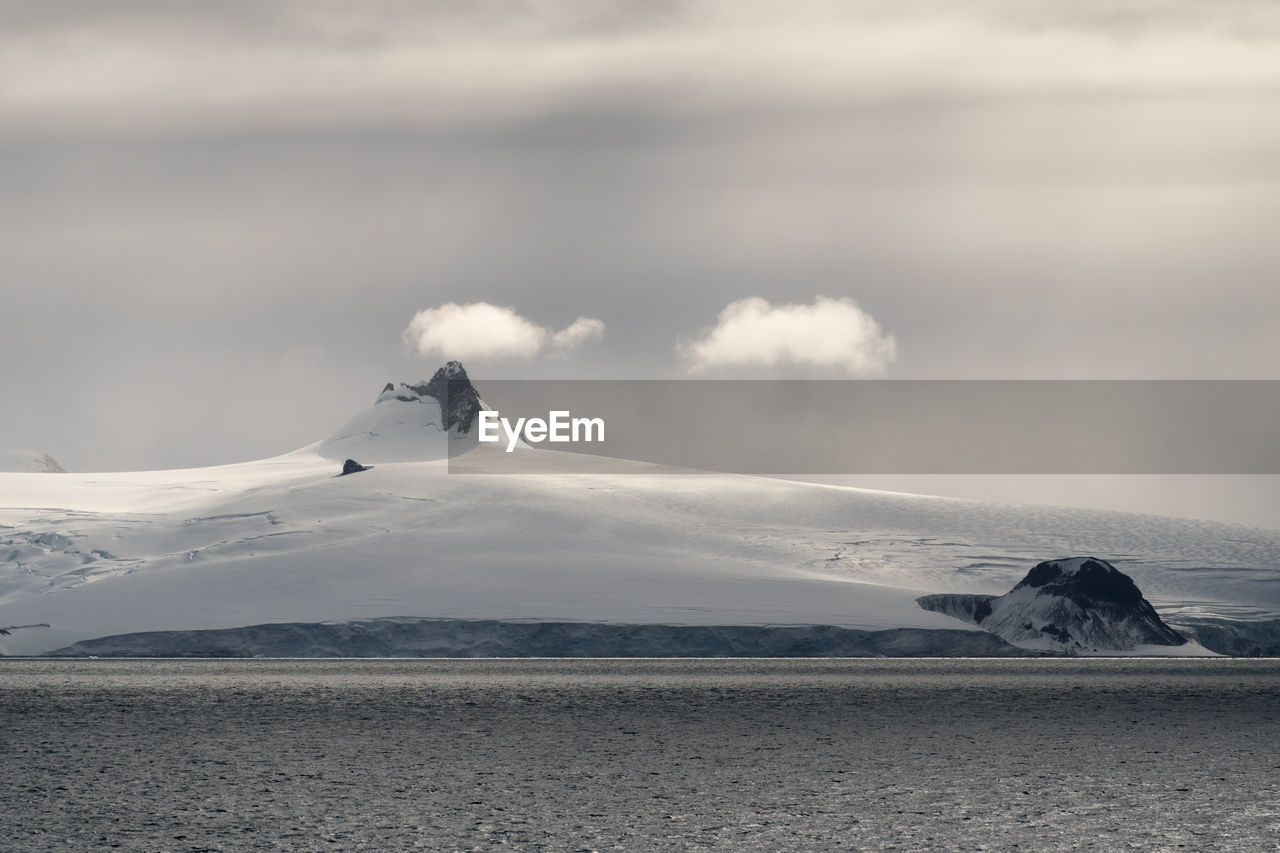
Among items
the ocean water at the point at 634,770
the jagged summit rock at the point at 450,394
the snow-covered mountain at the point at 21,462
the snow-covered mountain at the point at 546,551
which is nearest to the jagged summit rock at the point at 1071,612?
the snow-covered mountain at the point at 546,551

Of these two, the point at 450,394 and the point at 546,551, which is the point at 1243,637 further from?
the point at 450,394

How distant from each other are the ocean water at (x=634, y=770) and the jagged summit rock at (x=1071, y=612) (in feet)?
135

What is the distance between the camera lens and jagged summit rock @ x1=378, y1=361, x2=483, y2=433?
122 m

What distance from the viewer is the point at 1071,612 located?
2906 inches

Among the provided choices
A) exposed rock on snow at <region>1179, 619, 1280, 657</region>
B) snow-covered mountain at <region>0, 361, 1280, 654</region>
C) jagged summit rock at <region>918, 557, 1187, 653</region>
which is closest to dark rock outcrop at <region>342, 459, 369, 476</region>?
snow-covered mountain at <region>0, 361, 1280, 654</region>

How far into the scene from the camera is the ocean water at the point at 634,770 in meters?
11.7

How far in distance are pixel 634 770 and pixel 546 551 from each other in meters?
65.9

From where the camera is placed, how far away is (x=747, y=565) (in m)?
79.8

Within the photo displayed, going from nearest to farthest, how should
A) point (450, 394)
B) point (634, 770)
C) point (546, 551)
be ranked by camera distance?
point (634, 770), point (546, 551), point (450, 394)

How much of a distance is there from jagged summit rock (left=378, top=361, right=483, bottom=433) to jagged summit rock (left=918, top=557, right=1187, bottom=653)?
58.7 metres

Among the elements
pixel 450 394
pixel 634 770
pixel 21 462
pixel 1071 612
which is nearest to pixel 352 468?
pixel 450 394

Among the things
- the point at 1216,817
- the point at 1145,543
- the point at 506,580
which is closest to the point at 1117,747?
the point at 1216,817

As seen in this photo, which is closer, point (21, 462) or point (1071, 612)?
point (1071, 612)

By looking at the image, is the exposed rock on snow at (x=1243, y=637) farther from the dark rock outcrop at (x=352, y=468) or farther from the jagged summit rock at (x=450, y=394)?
the jagged summit rock at (x=450, y=394)
